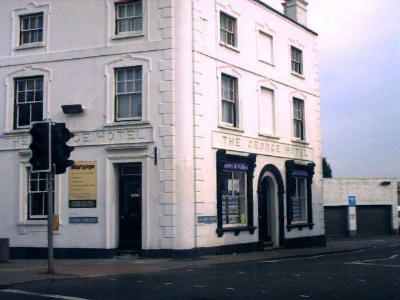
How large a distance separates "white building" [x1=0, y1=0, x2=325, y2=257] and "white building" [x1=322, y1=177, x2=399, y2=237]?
58.6ft

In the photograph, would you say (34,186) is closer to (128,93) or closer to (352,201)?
(128,93)

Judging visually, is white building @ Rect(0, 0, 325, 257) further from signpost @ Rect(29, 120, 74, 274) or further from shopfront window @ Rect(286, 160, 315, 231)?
signpost @ Rect(29, 120, 74, 274)

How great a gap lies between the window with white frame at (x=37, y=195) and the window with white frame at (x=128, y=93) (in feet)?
12.0

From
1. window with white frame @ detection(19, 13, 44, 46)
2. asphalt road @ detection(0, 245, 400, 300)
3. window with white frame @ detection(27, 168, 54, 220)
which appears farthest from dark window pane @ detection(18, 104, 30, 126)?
asphalt road @ detection(0, 245, 400, 300)

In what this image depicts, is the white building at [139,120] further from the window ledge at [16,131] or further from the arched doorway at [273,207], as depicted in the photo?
the arched doorway at [273,207]

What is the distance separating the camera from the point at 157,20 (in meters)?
21.4

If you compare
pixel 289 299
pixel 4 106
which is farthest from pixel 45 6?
pixel 289 299

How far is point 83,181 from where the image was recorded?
71.2 feet

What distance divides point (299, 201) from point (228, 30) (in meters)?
8.72

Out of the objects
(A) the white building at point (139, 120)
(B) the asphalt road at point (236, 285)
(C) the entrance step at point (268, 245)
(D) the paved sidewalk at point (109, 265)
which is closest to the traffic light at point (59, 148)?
(D) the paved sidewalk at point (109, 265)

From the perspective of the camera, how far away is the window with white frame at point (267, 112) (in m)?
25.5

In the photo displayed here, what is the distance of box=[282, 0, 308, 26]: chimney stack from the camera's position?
30.0 m

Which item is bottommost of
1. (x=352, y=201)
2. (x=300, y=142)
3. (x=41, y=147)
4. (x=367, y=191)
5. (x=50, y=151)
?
(x=352, y=201)

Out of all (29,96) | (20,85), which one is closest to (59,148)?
(29,96)
